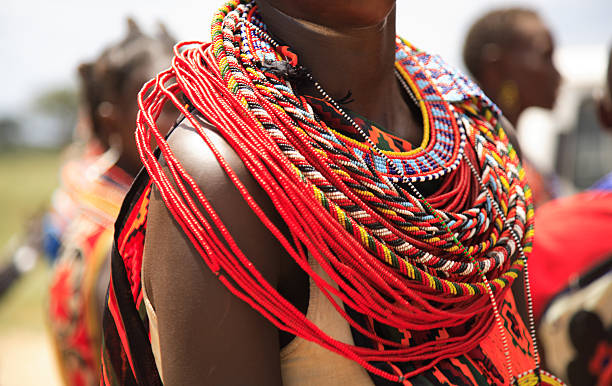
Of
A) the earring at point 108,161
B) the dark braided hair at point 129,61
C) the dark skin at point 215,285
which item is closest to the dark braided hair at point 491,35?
the dark braided hair at point 129,61

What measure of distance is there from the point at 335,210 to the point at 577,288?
1.67 metres

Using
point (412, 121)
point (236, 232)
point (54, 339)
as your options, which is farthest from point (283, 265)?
point (54, 339)

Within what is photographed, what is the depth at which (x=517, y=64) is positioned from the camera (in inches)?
156

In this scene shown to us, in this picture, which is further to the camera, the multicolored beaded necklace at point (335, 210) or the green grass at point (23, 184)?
the green grass at point (23, 184)

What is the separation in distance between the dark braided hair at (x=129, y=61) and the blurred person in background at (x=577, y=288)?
1.90 m

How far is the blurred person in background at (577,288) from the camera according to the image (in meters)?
2.22

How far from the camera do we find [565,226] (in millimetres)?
2441

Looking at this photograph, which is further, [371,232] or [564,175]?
[564,175]

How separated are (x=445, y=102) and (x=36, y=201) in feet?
52.0

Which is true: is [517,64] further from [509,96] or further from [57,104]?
[57,104]

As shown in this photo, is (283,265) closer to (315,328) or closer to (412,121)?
(315,328)

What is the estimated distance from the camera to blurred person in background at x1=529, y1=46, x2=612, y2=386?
2219 mm

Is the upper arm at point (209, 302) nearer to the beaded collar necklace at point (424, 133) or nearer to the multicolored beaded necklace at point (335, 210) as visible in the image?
the multicolored beaded necklace at point (335, 210)

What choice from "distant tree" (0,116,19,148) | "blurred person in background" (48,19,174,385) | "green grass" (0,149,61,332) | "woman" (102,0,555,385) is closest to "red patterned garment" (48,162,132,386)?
"blurred person in background" (48,19,174,385)
